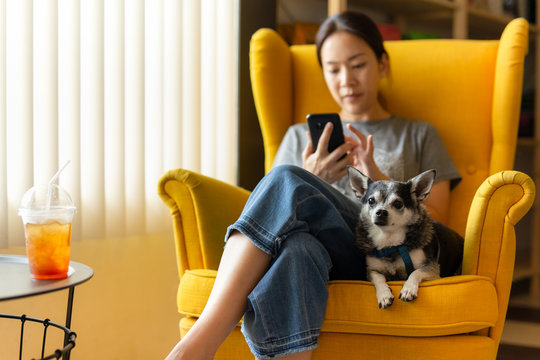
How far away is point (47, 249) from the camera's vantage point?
1126 mm

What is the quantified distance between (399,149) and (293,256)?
776mm

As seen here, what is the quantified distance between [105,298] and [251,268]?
1.10m

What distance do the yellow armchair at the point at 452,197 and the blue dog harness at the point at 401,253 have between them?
9 cm

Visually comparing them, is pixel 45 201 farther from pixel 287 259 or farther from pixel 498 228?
pixel 498 228

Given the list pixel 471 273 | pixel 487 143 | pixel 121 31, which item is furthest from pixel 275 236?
pixel 121 31

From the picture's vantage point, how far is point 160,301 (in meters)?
2.39

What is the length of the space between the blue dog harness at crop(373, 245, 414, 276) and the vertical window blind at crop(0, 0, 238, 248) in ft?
3.64

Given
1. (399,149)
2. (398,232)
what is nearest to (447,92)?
(399,149)

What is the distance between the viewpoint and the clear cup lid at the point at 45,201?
1.14m

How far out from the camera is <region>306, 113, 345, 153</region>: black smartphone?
1.82m

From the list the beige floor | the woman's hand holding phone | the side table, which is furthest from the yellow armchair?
the beige floor

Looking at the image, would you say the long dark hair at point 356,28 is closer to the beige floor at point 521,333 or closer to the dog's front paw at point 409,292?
the dog's front paw at point 409,292

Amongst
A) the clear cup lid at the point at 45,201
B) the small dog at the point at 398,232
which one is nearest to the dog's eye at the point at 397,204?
the small dog at the point at 398,232

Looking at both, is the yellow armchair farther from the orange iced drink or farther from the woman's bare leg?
the orange iced drink
